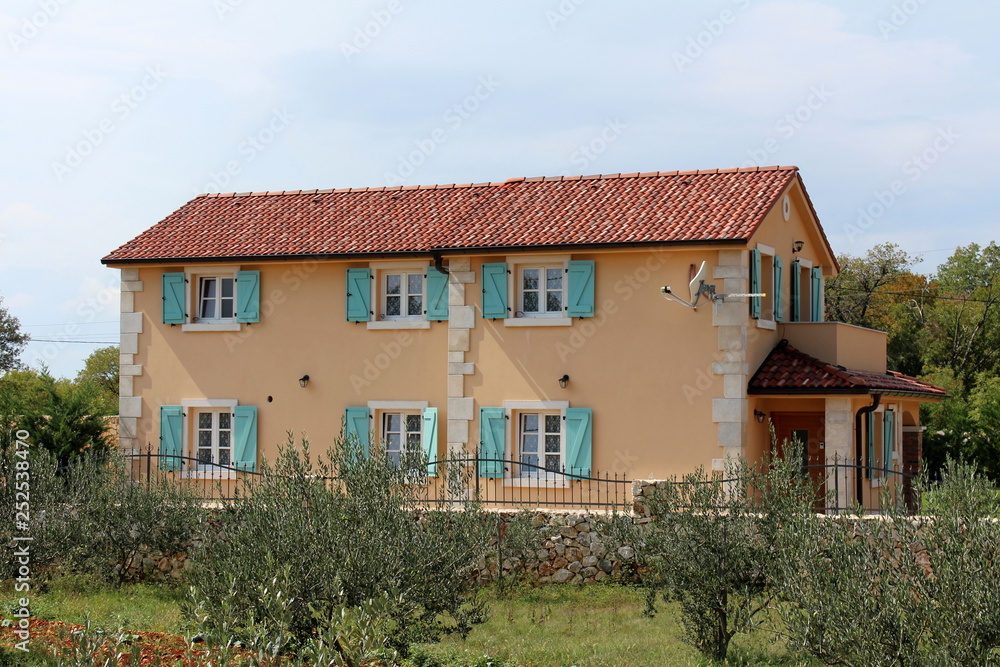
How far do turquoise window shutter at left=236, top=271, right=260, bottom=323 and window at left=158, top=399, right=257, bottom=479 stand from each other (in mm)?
1546

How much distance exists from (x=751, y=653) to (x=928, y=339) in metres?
32.2

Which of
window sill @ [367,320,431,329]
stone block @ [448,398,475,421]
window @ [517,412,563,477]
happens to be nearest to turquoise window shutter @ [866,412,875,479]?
window @ [517,412,563,477]

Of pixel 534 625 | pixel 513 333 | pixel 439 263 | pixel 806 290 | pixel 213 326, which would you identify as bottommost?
pixel 534 625

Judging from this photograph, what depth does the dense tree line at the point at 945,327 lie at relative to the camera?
27.8 metres

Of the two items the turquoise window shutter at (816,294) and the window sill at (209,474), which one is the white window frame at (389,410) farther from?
the turquoise window shutter at (816,294)

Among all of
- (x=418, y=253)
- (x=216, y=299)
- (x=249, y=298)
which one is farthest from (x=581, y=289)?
(x=216, y=299)

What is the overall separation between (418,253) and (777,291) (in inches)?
245

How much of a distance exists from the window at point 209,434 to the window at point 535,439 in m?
4.34

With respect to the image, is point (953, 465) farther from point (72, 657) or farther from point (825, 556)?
point (72, 657)

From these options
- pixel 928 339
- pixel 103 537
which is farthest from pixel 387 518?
pixel 928 339

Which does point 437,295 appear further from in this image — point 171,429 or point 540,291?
point 171,429

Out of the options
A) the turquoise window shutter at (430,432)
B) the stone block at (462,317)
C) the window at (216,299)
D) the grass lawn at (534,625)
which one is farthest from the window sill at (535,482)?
the window at (216,299)

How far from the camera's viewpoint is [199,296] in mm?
20547

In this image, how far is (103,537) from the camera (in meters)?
14.1
